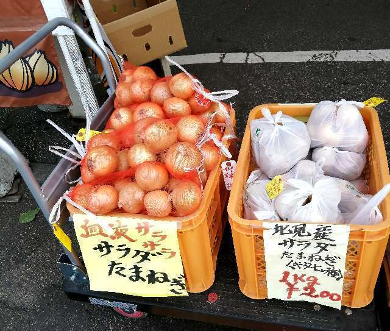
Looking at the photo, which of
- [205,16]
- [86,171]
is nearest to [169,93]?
[86,171]

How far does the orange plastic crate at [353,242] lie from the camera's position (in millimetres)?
1869

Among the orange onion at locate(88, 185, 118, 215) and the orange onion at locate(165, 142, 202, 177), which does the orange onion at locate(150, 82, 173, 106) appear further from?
the orange onion at locate(88, 185, 118, 215)

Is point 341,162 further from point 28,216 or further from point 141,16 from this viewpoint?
point 28,216

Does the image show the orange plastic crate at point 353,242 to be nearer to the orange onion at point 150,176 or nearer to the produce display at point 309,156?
the produce display at point 309,156

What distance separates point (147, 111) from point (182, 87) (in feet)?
0.81

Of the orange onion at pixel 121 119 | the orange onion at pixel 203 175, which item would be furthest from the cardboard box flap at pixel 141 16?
the orange onion at pixel 203 175

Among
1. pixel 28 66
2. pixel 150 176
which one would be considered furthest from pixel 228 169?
pixel 28 66

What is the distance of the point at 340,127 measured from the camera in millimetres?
2410

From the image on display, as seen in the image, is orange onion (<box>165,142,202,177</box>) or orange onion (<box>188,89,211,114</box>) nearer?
orange onion (<box>165,142,202,177</box>)

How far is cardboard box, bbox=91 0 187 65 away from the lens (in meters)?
3.62

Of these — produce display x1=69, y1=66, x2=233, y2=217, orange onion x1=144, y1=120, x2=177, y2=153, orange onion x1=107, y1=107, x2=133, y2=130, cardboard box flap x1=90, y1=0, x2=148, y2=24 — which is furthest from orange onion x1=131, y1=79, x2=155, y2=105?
cardboard box flap x1=90, y1=0, x2=148, y2=24

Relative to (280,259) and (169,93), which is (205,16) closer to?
(169,93)

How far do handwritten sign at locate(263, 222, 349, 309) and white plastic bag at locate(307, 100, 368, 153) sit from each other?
74 centimetres

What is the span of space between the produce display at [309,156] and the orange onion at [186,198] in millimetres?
335
